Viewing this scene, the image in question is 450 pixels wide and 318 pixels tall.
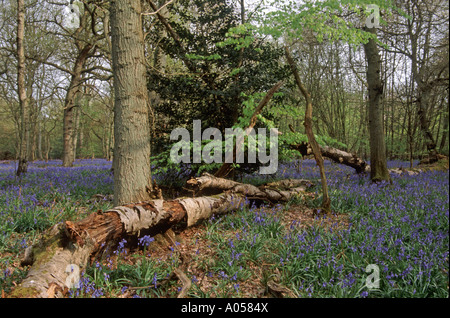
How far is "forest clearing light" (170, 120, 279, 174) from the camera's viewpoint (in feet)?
19.0

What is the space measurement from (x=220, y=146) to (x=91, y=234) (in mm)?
3272

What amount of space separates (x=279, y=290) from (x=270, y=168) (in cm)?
559

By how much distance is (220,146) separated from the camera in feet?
19.1

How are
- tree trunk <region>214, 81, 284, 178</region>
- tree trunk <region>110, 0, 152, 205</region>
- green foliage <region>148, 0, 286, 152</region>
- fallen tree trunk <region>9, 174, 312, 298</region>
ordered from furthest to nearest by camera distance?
green foliage <region>148, 0, 286, 152</region>
tree trunk <region>214, 81, 284, 178</region>
tree trunk <region>110, 0, 152, 205</region>
fallen tree trunk <region>9, 174, 312, 298</region>

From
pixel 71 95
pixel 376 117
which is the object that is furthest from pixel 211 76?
pixel 71 95

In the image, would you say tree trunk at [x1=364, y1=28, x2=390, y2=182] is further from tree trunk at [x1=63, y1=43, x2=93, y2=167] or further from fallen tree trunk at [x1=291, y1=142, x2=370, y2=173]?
tree trunk at [x1=63, y1=43, x2=93, y2=167]

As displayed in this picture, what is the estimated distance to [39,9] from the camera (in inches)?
579

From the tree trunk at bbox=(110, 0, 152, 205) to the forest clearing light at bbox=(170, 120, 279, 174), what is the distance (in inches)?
63.6

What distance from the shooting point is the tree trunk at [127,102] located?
4305 mm

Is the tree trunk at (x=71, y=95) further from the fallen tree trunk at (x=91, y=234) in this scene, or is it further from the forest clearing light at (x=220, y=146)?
the fallen tree trunk at (x=91, y=234)

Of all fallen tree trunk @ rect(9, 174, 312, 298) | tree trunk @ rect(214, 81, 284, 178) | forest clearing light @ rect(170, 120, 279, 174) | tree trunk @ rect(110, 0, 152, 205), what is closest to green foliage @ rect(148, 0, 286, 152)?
forest clearing light @ rect(170, 120, 279, 174)

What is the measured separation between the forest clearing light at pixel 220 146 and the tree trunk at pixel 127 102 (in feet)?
5.30

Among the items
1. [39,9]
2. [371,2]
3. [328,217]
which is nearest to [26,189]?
[328,217]

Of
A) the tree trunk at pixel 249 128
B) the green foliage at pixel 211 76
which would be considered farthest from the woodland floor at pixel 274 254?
the green foliage at pixel 211 76
